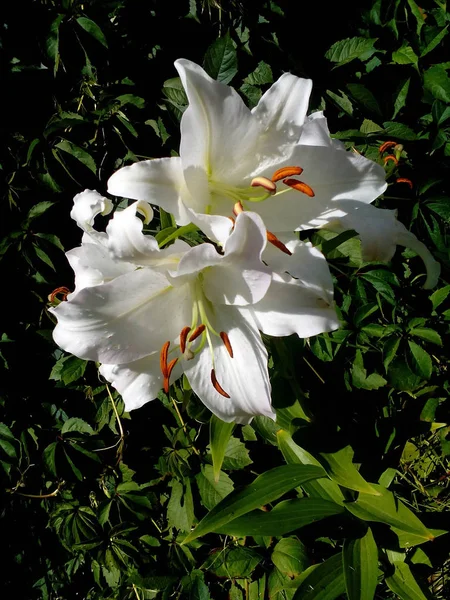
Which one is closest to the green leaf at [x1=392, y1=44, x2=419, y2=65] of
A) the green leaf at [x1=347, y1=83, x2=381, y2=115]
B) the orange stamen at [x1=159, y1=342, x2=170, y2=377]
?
the green leaf at [x1=347, y1=83, x2=381, y2=115]

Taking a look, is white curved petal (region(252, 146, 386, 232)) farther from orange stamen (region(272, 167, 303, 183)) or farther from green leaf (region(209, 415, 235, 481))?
green leaf (region(209, 415, 235, 481))

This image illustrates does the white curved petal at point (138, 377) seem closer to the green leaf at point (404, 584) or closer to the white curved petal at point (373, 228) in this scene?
the white curved petal at point (373, 228)

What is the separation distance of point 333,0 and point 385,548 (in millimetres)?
1298

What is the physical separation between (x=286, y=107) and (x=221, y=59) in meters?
0.50

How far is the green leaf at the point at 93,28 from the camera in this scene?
113 cm

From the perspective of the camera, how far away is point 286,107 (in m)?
0.66

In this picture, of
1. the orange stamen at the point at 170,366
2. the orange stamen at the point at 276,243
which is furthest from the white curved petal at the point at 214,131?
the orange stamen at the point at 170,366

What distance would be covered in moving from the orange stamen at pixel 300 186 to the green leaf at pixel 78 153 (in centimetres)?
71

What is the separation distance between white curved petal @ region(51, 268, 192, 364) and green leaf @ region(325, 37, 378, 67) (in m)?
0.79

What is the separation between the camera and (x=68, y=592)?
2094mm

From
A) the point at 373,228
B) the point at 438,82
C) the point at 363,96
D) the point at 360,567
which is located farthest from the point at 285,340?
the point at 438,82

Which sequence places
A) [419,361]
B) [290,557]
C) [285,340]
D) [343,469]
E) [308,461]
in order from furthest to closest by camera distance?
[290,557]
[419,361]
[308,461]
[343,469]
[285,340]

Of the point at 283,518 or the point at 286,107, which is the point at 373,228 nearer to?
the point at 286,107

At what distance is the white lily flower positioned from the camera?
24.4 inches
